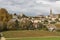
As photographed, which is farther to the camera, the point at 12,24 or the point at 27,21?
the point at 27,21

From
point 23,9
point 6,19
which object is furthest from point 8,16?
point 23,9

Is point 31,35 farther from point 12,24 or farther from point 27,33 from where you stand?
point 12,24

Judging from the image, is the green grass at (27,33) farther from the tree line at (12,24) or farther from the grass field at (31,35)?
the tree line at (12,24)

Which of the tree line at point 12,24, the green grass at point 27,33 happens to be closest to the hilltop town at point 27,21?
the tree line at point 12,24

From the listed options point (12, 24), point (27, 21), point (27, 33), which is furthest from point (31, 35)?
point (12, 24)

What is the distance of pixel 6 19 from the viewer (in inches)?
213

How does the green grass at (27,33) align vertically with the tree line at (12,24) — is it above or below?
below

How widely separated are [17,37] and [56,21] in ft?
5.26

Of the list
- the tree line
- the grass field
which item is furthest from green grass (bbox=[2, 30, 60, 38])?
the tree line

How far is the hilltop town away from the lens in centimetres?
538

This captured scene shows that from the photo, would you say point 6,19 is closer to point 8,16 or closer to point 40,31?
point 8,16

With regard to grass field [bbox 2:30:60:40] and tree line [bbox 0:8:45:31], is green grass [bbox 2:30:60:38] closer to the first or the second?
grass field [bbox 2:30:60:40]

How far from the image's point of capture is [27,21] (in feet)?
18.5

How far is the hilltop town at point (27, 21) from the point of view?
17.6 feet
